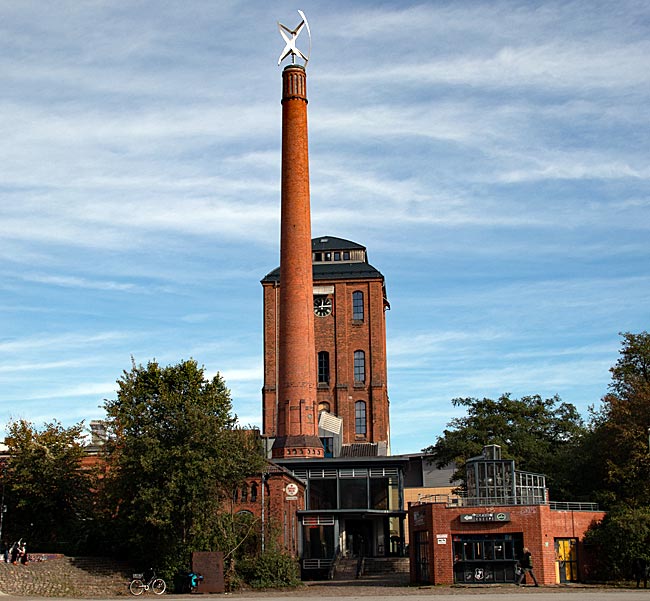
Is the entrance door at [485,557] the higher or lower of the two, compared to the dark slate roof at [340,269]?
lower

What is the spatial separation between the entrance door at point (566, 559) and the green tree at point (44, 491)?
77.4 feet

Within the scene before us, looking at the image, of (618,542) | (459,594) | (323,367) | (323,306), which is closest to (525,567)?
(618,542)

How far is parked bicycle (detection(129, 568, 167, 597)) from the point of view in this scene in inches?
1449

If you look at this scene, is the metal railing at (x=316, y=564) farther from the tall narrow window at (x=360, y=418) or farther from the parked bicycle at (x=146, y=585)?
the tall narrow window at (x=360, y=418)

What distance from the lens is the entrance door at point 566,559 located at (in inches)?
1529

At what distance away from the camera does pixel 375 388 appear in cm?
7419

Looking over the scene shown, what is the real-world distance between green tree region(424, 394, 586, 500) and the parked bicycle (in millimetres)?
26060

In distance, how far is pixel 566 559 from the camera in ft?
129

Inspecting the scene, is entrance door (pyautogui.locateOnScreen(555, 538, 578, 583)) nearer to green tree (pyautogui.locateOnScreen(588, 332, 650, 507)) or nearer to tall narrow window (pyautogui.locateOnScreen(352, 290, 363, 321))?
green tree (pyautogui.locateOnScreen(588, 332, 650, 507))

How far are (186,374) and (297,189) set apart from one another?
1829 centimetres

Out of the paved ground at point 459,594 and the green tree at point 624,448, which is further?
the green tree at point 624,448

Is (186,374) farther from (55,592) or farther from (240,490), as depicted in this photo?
(55,592)

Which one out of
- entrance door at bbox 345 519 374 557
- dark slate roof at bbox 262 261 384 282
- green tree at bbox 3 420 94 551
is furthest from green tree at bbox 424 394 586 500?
green tree at bbox 3 420 94 551

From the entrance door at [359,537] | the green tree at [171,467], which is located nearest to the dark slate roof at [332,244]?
the entrance door at [359,537]
